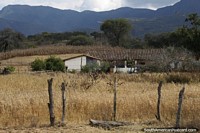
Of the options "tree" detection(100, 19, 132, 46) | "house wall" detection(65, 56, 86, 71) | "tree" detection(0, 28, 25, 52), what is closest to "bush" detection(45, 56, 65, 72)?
"house wall" detection(65, 56, 86, 71)

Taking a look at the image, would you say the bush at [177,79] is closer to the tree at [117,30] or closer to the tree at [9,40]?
the tree at [9,40]

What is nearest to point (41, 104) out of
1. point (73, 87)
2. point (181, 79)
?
point (73, 87)

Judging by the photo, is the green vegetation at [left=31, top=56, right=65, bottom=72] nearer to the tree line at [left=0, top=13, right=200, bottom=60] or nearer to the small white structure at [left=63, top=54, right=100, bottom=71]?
the small white structure at [left=63, top=54, right=100, bottom=71]

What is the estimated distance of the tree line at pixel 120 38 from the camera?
1430 inches

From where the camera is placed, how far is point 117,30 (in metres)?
92.4

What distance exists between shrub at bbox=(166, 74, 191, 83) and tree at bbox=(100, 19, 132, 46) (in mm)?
63413

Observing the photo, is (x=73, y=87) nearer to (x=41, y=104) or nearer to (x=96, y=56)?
(x=41, y=104)

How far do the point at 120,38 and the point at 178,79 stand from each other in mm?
65277

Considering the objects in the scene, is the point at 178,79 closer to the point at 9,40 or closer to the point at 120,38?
the point at 9,40

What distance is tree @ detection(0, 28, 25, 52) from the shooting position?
246 ft

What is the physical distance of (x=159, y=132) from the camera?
9625mm

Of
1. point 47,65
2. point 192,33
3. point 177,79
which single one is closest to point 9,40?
point 47,65

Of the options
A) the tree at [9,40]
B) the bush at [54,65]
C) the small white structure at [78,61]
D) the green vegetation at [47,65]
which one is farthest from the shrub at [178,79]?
the tree at [9,40]

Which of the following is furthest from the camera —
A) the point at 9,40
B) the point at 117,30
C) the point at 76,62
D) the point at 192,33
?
the point at 117,30
